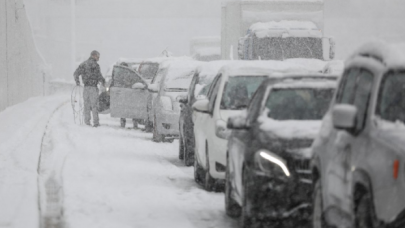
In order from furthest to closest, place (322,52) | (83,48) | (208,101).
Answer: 1. (83,48)
2. (322,52)
3. (208,101)

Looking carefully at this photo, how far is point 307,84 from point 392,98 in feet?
10.4

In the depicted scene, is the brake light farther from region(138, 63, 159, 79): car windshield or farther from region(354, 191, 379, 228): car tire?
region(138, 63, 159, 79): car windshield

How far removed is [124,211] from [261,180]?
2.09 m

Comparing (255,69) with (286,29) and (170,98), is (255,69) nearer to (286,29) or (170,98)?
(170,98)

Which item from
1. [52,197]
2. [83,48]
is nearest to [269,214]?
[52,197]

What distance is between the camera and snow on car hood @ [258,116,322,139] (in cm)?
849

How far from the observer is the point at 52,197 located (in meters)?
10.8

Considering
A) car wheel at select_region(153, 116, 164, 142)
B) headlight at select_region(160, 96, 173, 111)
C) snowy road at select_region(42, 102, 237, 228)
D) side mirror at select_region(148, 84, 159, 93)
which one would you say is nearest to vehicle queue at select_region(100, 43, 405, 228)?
snowy road at select_region(42, 102, 237, 228)

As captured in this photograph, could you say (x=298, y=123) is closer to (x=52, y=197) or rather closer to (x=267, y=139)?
(x=267, y=139)

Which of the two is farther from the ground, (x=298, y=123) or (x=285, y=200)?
(x=298, y=123)

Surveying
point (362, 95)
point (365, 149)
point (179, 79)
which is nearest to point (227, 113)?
point (362, 95)

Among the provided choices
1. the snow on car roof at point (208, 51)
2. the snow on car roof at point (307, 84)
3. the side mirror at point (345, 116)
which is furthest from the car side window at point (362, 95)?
the snow on car roof at point (208, 51)

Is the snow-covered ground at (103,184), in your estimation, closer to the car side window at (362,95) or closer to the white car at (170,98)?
the white car at (170,98)

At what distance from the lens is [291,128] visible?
28.2 feet
